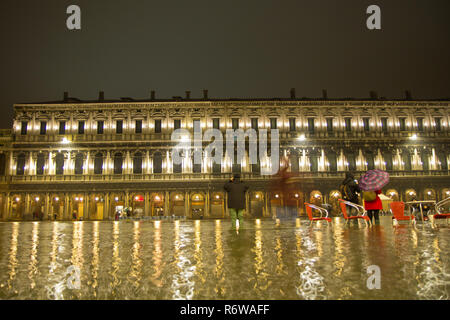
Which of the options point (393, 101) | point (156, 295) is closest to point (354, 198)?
point (156, 295)

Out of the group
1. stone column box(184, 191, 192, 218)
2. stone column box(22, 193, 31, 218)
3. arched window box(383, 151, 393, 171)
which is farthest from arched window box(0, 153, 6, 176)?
arched window box(383, 151, 393, 171)

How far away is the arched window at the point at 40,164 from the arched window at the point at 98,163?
532 cm

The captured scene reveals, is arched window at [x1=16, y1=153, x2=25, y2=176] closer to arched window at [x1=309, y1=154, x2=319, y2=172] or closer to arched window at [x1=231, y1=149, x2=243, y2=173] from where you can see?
arched window at [x1=231, y1=149, x2=243, y2=173]

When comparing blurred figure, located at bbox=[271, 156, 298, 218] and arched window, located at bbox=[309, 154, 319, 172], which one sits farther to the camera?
arched window, located at bbox=[309, 154, 319, 172]

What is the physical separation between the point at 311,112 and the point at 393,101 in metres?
8.81

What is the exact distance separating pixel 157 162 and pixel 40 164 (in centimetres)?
1189

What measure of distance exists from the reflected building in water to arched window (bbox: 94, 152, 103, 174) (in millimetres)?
102

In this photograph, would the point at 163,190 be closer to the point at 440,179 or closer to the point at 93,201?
the point at 93,201

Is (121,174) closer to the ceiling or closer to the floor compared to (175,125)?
closer to the floor

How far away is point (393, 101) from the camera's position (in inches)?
1527

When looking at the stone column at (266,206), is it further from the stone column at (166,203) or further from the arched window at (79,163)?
the arched window at (79,163)

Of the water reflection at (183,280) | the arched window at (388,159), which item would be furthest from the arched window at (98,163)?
the water reflection at (183,280)

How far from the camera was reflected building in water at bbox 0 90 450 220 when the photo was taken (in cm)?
3647

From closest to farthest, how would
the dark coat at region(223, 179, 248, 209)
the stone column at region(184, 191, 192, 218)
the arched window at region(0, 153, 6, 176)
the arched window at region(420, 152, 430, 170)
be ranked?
the dark coat at region(223, 179, 248, 209)
the stone column at region(184, 191, 192, 218)
the arched window at region(0, 153, 6, 176)
the arched window at region(420, 152, 430, 170)
